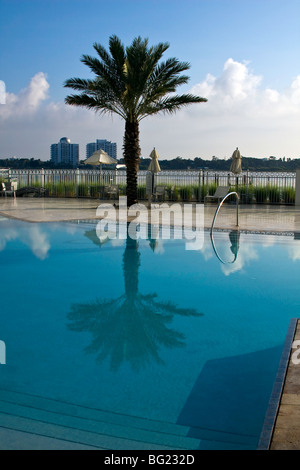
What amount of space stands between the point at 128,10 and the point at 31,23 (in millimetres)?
4926

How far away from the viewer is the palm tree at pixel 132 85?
1652 cm

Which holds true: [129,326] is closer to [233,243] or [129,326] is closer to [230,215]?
[233,243]

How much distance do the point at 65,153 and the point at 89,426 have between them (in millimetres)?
48272

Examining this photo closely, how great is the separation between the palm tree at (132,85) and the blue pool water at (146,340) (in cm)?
802

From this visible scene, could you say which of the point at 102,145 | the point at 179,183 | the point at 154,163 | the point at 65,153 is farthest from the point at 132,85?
the point at 65,153

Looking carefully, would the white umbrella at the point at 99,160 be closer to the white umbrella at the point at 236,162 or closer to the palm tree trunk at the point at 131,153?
the palm tree trunk at the point at 131,153

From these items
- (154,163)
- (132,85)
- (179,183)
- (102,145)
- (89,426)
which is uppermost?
(102,145)

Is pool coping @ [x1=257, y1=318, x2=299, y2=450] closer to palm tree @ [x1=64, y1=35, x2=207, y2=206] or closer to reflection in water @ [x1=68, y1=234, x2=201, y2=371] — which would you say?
reflection in water @ [x1=68, y1=234, x2=201, y2=371]

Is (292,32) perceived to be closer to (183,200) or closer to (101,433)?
(183,200)

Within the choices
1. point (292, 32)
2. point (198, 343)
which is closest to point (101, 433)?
point (198, 343)

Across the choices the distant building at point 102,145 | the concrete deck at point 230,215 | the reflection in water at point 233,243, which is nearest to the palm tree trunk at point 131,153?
the concrete deck at point 230,215

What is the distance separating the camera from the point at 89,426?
364 cm

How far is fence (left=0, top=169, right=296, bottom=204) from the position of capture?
67.3ft

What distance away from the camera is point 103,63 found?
17.1 meters
